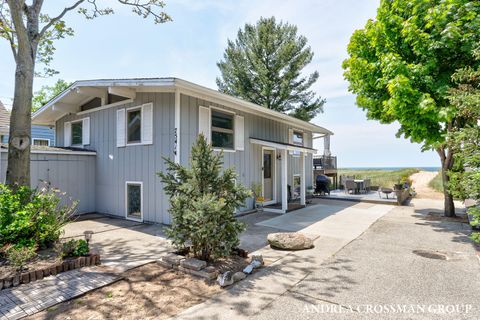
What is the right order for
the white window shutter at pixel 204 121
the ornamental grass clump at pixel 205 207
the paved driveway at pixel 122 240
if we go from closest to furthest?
1. the ornamental grass clump at pixel 205 207
2. the paved driveway at pixel 122 240
3. the white window shutter at pixel 204 121

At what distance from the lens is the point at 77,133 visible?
988 centimetres

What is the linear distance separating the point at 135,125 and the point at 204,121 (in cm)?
212

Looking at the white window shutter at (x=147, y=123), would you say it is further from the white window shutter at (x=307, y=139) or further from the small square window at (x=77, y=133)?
the white window shutter at (x=307, y=139)

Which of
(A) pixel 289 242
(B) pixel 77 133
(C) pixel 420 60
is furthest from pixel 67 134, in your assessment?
(C) pixel 420 60

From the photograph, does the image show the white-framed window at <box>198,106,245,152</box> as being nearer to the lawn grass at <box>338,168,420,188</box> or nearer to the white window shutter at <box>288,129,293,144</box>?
the white window shutter at <box>288,129,293,144</box>

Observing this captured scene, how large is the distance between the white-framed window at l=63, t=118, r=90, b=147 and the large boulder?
7.71m

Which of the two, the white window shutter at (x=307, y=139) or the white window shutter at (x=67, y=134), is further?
the white window shutter at (x=307, y=139)

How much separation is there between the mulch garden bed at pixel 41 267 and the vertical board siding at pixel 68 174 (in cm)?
441

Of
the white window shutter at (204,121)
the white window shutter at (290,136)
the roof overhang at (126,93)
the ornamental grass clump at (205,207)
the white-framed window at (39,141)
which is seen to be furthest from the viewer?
the white-framed window at (39,141)

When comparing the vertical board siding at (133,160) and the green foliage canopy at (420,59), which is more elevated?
the green foliage canopy at (420,59)

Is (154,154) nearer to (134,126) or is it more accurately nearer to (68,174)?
(134,126)

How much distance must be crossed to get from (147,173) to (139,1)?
15.9ft

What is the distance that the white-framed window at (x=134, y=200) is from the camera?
24.4ft

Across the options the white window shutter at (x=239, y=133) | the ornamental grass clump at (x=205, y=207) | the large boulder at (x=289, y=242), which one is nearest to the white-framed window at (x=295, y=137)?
the white window shutter at (x=239, y=133)
